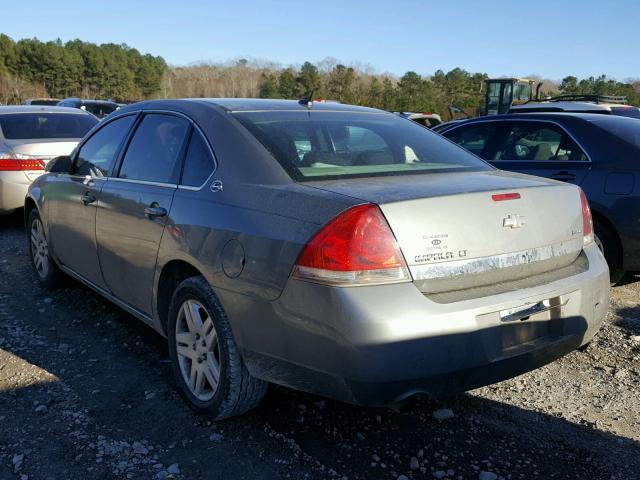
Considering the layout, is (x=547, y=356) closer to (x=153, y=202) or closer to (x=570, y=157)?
(x=153, y=202)

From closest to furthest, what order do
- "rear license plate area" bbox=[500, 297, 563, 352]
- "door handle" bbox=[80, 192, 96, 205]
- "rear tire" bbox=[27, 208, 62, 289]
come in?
"rear license plate area" bbox=[500, 297, 563, 352] → "door handle" bbox=[80, 192, 96, 205] → "rear tire" bbox=[27, 208, 62, 289]

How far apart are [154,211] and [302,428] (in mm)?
1382

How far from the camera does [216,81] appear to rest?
8488cm

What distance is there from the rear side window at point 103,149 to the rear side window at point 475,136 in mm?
3562

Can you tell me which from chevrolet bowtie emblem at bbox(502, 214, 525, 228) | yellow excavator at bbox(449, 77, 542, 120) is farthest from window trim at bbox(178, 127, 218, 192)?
yellow excavator at bbox(449, 77, 542, 120)

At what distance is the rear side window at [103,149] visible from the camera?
13.4 ft

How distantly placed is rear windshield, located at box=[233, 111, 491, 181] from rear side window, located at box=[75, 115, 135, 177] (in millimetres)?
1222

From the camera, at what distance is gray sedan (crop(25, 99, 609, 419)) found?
2365 mm

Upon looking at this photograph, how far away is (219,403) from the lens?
294 centimetres

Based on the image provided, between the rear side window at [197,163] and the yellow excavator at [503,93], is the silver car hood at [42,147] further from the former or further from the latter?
the yellow excavator at [503,93]

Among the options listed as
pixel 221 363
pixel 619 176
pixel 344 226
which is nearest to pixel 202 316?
pixel 221 363

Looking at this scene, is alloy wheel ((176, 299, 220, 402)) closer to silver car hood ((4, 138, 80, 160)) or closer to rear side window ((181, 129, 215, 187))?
rear side window ((181, 129, 215, 187))

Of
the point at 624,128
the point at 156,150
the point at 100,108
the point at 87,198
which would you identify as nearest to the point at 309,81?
the point at 100,108

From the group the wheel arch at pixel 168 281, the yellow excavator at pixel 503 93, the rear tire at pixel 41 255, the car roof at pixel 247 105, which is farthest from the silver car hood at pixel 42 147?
the yellow excavator at pixel 503 93
